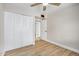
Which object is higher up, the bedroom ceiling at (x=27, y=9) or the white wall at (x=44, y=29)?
the bedroom ceiling at (x=27, y=9)

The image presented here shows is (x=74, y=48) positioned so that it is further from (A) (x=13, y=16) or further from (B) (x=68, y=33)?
(A) (x=13, y=16)

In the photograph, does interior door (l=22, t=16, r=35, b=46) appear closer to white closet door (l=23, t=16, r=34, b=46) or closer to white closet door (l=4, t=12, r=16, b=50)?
white closet door (l=23, t=16, r=34, b=46)

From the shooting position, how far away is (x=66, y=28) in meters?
2.27

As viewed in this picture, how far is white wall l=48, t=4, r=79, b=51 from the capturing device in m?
1.99

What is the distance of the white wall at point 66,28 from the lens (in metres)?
1.99

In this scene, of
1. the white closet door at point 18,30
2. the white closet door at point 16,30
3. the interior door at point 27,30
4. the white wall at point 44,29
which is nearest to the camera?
the white wall at point 44,29

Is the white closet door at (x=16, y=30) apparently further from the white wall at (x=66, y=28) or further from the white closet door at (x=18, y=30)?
the white wall at (x=66, y=28)

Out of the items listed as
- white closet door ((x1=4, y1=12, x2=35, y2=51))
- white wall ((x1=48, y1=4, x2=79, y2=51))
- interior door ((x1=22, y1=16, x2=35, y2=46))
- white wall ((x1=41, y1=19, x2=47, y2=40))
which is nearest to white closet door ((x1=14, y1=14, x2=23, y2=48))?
white closet door ((x1=4, y1=12, x2=35, y2=51))

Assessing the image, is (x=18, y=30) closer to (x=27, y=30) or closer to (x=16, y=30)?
(x=16, y=30)

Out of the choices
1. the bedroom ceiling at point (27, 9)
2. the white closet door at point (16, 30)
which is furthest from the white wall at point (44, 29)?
the white closet door at point (16, 30)

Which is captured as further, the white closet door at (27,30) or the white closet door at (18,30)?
the white closet door at (27,30)

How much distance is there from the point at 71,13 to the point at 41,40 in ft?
3.59

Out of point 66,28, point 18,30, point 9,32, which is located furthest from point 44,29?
point 9,32

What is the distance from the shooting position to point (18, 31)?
2.37 m
